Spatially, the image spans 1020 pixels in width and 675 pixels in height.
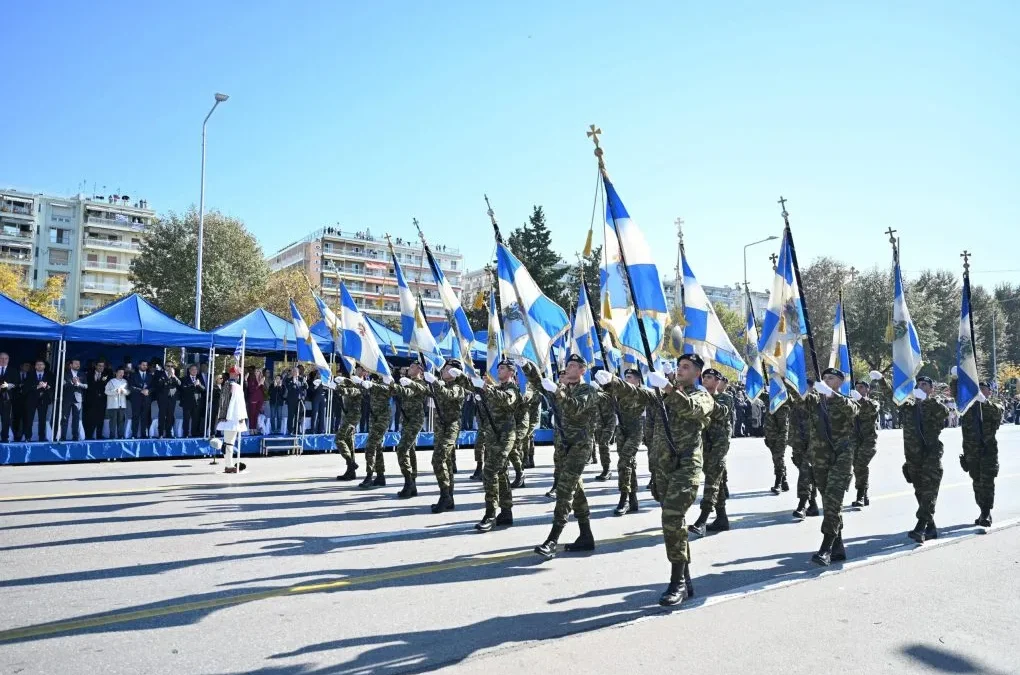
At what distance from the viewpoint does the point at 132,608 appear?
205 inches

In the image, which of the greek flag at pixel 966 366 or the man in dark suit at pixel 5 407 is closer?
the greek flag at pixel 966 366

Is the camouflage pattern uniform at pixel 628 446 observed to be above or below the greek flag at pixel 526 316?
below

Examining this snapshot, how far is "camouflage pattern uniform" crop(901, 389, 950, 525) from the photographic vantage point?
8359 mm

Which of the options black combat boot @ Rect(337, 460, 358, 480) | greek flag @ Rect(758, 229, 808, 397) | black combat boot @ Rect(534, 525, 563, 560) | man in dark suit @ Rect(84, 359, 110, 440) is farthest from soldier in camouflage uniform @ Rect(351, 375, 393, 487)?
man in dark suit @ Rect(84, 359, 110, 440)

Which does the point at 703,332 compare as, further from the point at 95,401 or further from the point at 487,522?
the point at 95,401

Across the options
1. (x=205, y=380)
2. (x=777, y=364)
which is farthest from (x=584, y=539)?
(x=205, y=380)

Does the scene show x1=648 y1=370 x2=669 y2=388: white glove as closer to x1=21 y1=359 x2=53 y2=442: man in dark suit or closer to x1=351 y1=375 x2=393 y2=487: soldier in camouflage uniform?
x1=351 y1=375 x2=393 y2=487: soldier in camouflage uniform

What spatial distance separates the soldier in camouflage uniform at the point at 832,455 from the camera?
705cm

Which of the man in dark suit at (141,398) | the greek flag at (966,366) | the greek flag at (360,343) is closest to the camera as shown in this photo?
the greek flag at (966,366)

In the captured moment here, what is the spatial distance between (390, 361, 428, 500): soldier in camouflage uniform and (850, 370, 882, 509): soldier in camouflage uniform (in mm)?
6019

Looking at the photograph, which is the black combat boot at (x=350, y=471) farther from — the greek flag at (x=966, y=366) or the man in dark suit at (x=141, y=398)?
the greek flag at (x=966, y=366)

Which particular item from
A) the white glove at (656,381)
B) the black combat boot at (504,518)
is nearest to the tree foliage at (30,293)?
the black combat boot at (504,518)

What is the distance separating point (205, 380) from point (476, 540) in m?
12.6

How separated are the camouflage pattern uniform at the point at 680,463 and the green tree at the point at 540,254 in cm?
3690
